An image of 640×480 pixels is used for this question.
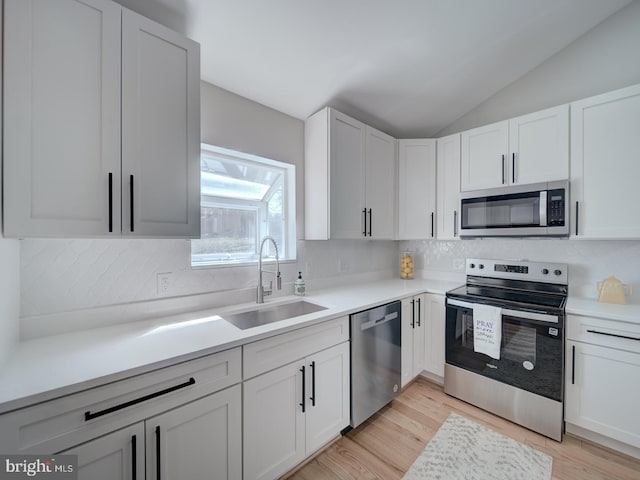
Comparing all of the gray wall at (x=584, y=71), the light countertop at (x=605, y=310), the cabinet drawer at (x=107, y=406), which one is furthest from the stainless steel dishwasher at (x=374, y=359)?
the gray wall at (x=584, y=71)

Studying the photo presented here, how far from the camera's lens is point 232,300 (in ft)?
6.16

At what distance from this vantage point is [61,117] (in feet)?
3.42

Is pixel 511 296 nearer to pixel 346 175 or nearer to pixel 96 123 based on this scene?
pixel 346 175

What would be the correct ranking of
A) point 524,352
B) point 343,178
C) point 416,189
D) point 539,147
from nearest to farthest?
1. point 524,352
2. point 539,147
3. point 343,178
4. point 416,189

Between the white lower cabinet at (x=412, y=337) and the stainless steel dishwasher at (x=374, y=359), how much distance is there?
0.11 metres

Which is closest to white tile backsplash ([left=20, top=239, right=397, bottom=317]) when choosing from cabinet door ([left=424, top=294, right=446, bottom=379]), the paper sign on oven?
cabinet door ([left=424, top=294, right=446, bottom=379])

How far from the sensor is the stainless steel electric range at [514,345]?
1826mm

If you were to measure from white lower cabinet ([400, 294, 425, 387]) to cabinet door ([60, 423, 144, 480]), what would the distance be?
1859mm

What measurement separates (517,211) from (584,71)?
4.25 ft

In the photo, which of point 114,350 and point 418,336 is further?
point 418,336

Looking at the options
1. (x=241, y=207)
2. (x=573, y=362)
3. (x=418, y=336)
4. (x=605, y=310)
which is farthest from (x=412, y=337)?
(x=241, y=207)

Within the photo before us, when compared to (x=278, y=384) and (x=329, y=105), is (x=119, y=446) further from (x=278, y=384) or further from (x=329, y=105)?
(x=329, y=105)

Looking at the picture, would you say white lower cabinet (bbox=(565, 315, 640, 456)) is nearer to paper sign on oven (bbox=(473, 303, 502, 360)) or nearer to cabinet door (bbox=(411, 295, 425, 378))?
paper sign on oven (bbox=(473, 303, 502, 360))

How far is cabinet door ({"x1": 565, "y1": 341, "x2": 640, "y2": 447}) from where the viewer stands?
1629mm
